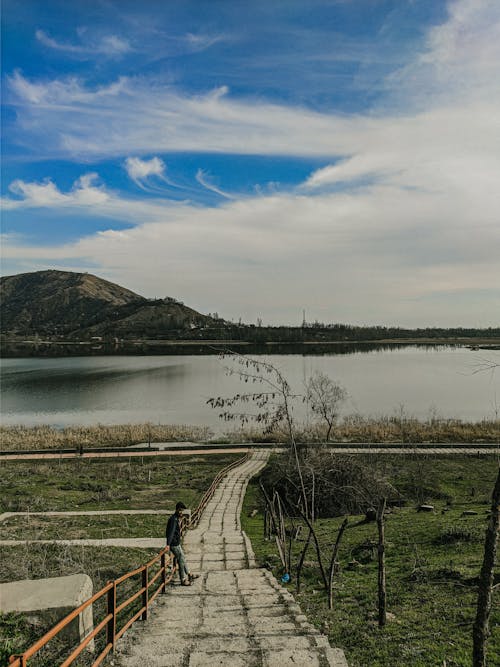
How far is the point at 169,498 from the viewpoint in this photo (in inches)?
990

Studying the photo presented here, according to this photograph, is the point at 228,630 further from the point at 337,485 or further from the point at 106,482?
the point at 106,482

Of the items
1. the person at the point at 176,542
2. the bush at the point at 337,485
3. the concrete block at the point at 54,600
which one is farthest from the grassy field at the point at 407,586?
the concrete block at the point at 54,600

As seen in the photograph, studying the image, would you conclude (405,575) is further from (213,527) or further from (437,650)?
(213,527)

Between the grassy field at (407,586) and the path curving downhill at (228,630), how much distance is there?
0.56m

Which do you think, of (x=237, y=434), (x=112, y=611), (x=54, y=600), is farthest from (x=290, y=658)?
(x=237, y=434)

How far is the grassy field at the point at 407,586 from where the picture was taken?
732cm

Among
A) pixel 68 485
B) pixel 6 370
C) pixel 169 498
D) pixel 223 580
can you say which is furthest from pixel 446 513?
pixel 6 370

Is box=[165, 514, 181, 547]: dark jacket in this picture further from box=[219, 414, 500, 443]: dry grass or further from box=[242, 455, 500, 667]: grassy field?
box=[219, 414, 500, 443]: dry grass

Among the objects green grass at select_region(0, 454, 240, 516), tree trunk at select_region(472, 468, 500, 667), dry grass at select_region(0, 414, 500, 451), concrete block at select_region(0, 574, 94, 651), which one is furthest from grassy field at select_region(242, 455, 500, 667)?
dry grass at select_region(0, 414, 500, 451)

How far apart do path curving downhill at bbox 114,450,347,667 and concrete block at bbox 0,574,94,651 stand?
2.06ft

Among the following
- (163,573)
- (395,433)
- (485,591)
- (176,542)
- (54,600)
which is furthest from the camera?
(395,433)

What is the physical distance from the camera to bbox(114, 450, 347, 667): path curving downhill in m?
6.41

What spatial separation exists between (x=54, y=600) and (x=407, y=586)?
22.2 feet

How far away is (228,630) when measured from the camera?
748 cm
